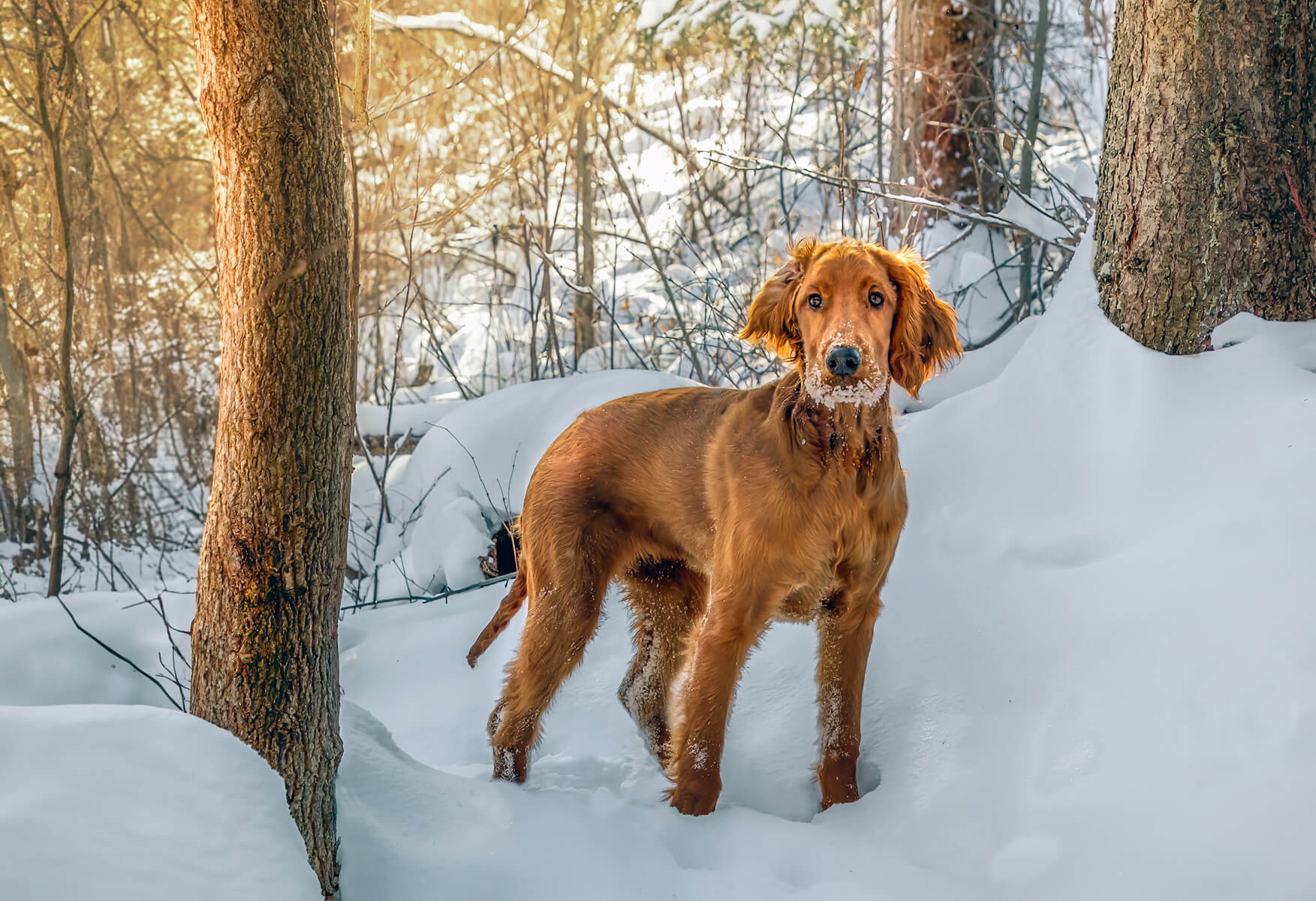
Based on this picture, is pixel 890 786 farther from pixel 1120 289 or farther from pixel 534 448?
pixel 534 448

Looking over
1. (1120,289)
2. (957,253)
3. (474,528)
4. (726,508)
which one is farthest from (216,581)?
(957,253)

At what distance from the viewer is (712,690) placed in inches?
109

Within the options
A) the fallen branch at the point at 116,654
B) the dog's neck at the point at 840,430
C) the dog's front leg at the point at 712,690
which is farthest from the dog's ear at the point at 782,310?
the fallen branch at the point at 116,654

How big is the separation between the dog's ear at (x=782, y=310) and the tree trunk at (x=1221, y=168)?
49.5 inches

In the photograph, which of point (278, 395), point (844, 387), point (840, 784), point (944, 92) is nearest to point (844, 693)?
point (840, 784)

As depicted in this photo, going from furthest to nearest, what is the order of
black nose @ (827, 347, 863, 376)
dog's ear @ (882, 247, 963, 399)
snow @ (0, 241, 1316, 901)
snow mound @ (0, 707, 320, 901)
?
1. dog's ear @ (882, 247, 963, 399)
2. black nose @ (827, 347, 863, 376)
3. snow @ (0, 241, 1316, 901)
4. snow mound @ (0, 707, 320, 901)

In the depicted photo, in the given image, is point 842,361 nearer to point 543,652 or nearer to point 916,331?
→ point 916,331

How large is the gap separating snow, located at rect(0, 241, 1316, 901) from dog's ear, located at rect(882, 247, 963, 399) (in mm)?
759

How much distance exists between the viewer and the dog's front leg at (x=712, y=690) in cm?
273

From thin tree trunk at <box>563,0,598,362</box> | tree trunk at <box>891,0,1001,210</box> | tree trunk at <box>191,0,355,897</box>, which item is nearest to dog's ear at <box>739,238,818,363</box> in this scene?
tree trunk at <box>191,0,355,897</box>

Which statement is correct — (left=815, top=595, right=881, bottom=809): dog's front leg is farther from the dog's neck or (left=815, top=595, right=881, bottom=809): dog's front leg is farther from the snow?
the dog's neck

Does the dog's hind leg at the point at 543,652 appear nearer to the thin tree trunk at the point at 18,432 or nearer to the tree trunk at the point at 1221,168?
the tree trunk at the point at 1221,168

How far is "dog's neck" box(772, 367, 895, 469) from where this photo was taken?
2688mm

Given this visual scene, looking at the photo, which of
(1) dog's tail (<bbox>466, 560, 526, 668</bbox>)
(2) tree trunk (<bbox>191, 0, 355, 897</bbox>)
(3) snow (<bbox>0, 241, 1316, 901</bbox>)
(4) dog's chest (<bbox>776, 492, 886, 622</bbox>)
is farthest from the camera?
(1) dog's tail (<bbox>466, 560, 526, 668</bbox>)
